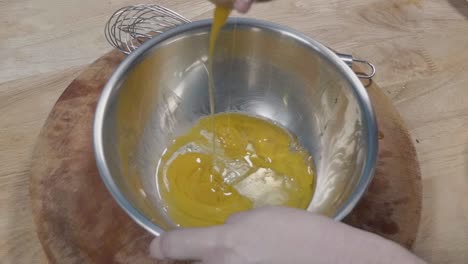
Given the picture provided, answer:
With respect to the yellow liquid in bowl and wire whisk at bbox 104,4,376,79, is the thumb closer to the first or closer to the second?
the yellow liquid in bowl

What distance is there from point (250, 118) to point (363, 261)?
54cm

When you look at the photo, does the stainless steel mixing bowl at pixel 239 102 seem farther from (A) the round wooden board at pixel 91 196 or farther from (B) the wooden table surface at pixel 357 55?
(B) the wooden table surface at pixel 357 55

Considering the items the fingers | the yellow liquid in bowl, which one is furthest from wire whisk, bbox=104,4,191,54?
the fingers

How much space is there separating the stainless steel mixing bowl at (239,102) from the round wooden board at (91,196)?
62 millimetres

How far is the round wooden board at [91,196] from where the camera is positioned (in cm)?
79

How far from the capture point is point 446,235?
904 millimetres

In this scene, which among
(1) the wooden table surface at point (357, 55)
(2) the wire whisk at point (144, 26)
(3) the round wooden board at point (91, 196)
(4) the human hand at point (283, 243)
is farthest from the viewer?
(2) the wire whisk at point (144, 26)

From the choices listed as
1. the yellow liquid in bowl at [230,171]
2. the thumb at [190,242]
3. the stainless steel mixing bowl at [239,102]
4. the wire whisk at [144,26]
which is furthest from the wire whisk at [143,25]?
the thumb at [190,242]

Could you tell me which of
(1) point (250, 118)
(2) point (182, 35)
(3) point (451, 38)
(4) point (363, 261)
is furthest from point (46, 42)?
(3) point (451, 38)

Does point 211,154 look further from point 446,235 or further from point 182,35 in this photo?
point 446,235

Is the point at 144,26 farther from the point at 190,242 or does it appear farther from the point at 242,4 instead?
the point at 190,242

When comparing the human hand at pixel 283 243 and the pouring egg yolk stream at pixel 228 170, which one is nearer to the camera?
the human hand at pixel 283 243

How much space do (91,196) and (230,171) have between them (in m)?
0.30

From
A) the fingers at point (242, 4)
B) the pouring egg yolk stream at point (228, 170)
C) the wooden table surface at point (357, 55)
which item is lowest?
the pouring egg yolk stream at point (228, 170)
